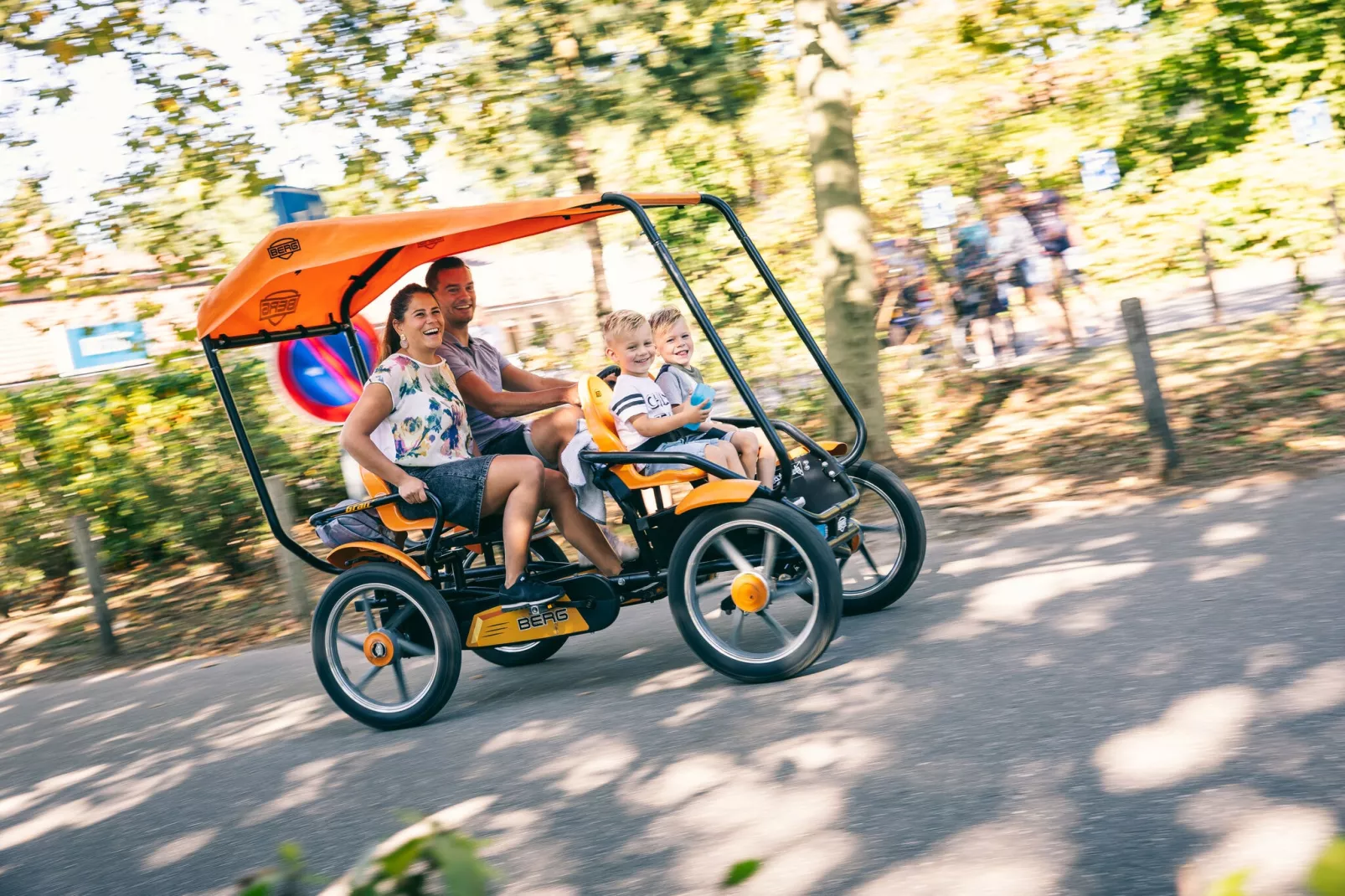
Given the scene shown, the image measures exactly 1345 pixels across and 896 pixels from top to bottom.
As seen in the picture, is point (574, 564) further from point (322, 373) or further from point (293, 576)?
point (293, 576)

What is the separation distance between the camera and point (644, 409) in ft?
17.1

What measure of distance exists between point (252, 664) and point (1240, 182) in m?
8.20

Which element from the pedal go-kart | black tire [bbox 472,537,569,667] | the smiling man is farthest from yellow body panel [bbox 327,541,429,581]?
black tire [bbox 472,537,569,667]

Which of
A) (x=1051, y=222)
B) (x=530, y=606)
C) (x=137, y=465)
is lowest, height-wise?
(x=530, y=606)

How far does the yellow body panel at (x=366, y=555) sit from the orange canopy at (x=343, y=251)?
1.08 metres

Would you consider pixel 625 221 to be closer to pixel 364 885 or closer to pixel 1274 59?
pixel 1274 59

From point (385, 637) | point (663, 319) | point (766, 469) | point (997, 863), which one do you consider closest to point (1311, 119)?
point (766, 469)

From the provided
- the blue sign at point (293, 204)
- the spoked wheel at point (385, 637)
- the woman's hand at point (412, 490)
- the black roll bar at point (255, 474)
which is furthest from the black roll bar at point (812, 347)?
the blue sign at point (293, 204)

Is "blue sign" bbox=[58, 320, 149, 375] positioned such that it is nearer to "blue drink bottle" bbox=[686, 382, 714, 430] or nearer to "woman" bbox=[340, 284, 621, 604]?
"woman" bbox=[340, 284, 621, 604]

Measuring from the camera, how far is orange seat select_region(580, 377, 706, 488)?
5.08 metres

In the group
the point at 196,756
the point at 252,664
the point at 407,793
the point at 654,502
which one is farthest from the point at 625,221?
the point at 407,793

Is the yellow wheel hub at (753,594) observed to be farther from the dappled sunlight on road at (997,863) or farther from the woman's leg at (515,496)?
the dappled sunlight on road at (997,863)

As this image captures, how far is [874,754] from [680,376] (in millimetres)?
2133

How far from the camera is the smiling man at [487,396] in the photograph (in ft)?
19.1
